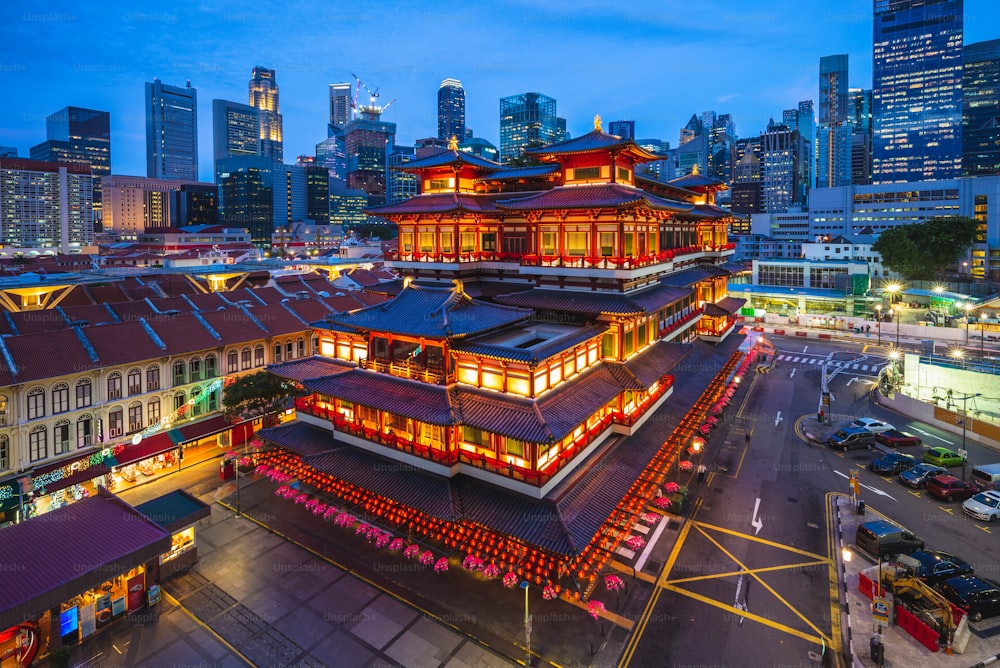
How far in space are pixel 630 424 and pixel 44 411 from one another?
3742 cm

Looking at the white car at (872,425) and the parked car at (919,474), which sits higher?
the white car at (872,425)

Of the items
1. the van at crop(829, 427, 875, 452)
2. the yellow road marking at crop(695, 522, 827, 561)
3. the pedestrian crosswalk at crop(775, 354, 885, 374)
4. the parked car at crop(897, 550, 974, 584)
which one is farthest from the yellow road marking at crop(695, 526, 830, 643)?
the pedestrian crosswalk at crop(775, 354, 885, 374)

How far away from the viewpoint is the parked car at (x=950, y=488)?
112ft

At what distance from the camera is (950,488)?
112ft

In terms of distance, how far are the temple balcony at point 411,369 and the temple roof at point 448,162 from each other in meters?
14.4

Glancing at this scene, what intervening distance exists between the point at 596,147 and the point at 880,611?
2775cm

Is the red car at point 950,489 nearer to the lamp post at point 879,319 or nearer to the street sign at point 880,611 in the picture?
the street sign at point 880,611

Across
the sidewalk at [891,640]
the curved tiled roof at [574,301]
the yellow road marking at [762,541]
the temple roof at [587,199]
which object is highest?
the temple roof at [587,199]

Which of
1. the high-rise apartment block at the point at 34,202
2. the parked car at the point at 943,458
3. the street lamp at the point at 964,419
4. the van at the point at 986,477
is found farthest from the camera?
the high-rise apartment block at the point at 34,202

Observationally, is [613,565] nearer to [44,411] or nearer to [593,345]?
[593,345]

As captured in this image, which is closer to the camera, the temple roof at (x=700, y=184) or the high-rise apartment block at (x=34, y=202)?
the temple roof at (x=700, y=184)

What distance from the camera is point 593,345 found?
32.4m

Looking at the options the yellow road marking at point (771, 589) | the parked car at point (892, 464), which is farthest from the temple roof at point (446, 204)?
the parked car at point (892, 464)

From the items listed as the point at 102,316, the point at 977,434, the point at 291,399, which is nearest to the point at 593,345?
the point at 291,399
